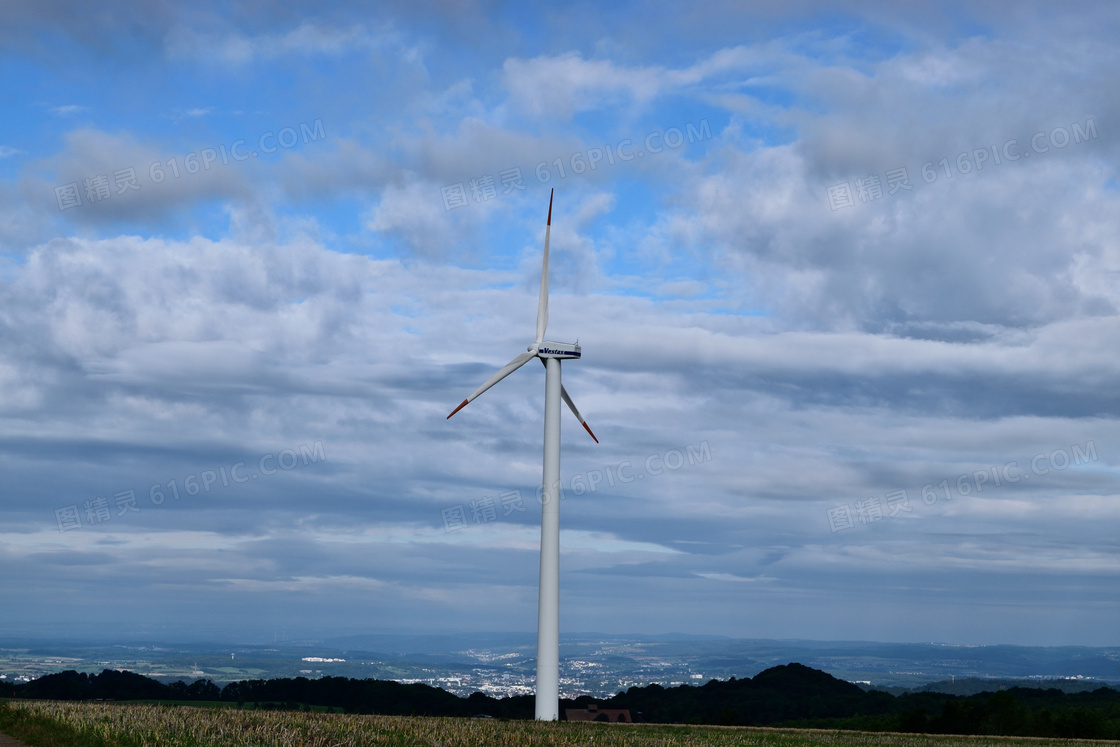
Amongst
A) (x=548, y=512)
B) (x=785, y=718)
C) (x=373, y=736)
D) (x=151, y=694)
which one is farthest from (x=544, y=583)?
(x=785, y=718)

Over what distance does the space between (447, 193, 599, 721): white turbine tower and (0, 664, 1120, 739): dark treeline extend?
8.87 m

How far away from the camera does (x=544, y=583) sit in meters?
71.7

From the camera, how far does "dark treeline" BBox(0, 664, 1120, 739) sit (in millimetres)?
88938

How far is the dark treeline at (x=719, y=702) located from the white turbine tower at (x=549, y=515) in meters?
8.87

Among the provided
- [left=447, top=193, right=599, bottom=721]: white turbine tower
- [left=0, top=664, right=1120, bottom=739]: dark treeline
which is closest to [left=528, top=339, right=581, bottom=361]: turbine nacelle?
[left=447, top=193, right=599, bottom=721]: white turbine tower

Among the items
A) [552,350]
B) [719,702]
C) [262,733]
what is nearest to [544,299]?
[552,350]

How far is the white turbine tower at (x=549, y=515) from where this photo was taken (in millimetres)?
70500

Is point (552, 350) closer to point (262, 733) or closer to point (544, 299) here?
point (544, 299)

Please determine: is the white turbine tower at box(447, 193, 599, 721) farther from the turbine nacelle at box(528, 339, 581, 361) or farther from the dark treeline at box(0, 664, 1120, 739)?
the dark treeline at box(0, 664, 1120, 739)

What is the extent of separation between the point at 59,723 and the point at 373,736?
508 inches

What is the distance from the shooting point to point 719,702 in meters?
159

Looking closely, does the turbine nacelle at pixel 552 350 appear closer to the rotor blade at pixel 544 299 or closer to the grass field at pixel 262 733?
the rotor blade at pixel 544 299

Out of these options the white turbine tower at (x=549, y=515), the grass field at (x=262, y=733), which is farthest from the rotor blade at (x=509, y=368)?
the grass field at (x=262, y=733)

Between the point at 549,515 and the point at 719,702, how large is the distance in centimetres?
9893
